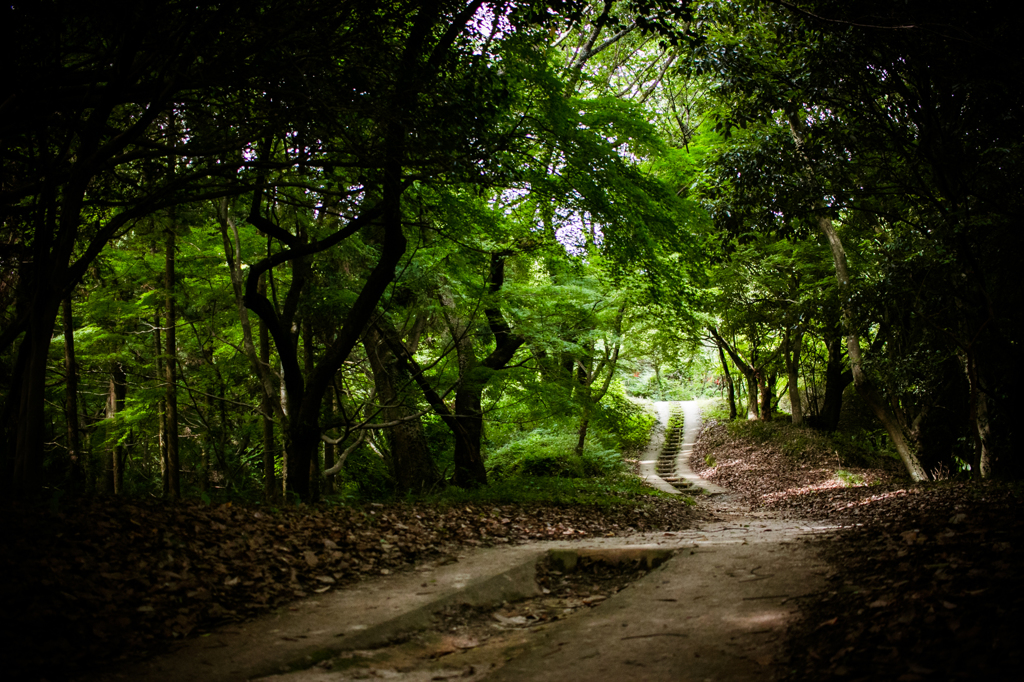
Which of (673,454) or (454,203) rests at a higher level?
(454,203)

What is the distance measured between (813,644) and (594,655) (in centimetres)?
111

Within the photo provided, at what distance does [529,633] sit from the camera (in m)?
4.00

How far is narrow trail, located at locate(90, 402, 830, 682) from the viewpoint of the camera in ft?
10.3

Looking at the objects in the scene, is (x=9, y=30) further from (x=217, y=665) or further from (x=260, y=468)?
(x=260, y=468)

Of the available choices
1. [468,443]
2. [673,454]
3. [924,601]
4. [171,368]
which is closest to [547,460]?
[468,443]

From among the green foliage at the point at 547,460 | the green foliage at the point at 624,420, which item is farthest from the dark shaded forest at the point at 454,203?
the green foliage at the point at 547,460

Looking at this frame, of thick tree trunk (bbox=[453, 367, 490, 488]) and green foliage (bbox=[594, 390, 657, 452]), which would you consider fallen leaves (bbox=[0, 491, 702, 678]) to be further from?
green foliage (bbox=[594, 390, 657, 452])

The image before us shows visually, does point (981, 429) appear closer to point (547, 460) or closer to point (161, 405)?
point (547, 460)

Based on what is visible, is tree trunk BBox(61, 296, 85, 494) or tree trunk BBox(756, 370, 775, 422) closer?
tree trunk BBox(61, 296, 85, 494)

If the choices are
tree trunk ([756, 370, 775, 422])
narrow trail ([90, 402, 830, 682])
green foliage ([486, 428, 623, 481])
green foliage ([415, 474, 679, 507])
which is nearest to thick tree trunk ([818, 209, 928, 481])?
green foliage ([415, 474, 679, 507])

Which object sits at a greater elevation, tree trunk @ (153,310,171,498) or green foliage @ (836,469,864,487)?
tree trunk @ (153,310,171,498)

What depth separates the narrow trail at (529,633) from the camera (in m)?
3.13

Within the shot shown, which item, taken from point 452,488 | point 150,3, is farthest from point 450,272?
point 150,3

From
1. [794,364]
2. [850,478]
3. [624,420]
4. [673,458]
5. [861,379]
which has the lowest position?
[673,458]
